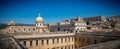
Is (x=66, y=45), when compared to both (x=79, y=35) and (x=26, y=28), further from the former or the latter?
(x=26, y=28)

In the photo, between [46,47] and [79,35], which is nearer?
[46,47]

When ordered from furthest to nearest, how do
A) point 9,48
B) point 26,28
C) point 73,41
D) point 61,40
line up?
point 26,28
point 73,41
point 61,40
point 9,48

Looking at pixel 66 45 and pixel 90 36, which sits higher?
pixel 90 36

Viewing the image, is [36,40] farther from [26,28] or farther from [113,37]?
[26,28]

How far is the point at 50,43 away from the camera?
3247 cm

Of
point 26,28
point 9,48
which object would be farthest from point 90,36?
point 26,28

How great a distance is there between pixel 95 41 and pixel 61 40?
9455 millimetres

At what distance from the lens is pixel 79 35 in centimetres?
3547

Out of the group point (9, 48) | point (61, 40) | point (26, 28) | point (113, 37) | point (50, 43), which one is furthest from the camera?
point (26, 28)

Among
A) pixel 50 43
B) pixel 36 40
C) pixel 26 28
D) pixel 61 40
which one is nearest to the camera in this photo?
pixel 36 40

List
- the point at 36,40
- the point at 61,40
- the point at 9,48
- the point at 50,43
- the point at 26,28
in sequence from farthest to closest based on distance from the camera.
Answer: the point at 26,28 < the point at 61,40 < the point at 50,43 < the point at 36,40 < the point at 9,48

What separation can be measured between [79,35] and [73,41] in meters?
3.14

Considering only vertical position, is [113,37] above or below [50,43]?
above

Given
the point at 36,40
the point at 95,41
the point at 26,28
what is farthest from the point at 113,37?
the point at 26,28
